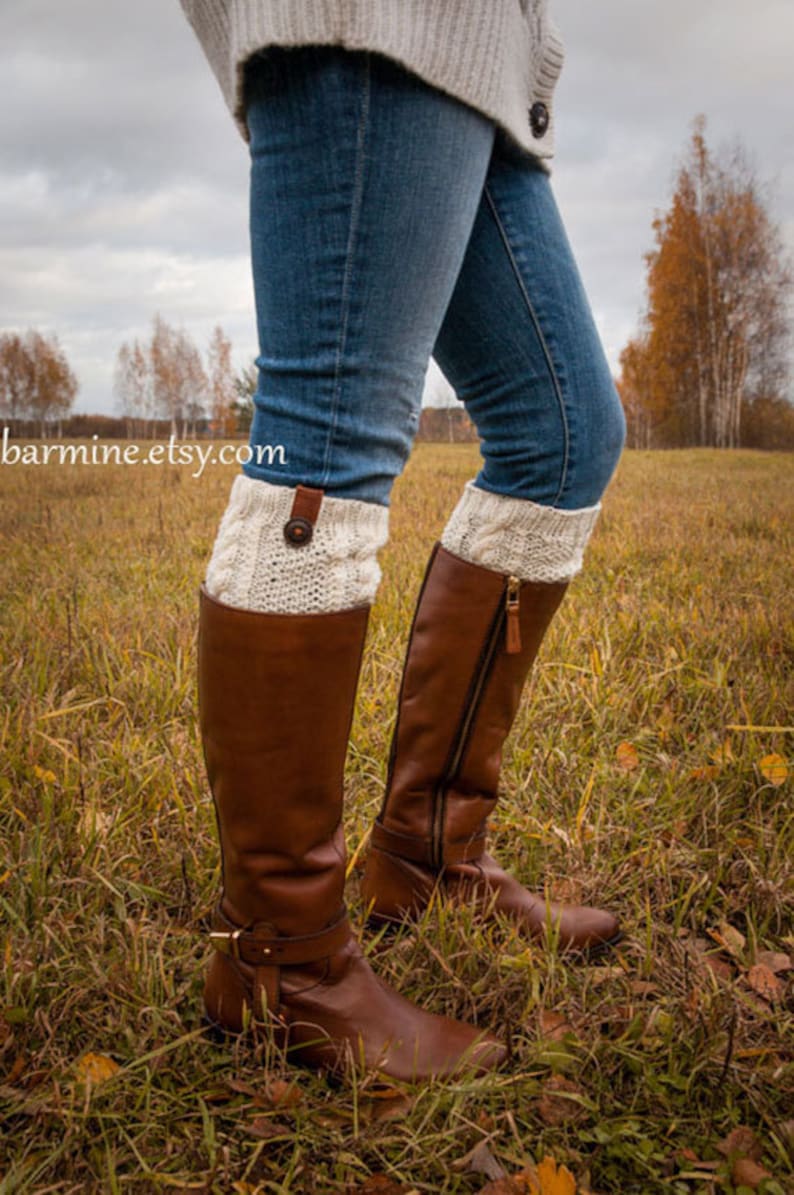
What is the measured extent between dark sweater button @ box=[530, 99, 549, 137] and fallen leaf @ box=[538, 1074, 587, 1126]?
1.14m

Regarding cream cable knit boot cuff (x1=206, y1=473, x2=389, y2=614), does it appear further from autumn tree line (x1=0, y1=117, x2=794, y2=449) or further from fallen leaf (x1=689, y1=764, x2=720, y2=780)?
autumn tree line (x1=0, y1=117, x2=794, y2=449)

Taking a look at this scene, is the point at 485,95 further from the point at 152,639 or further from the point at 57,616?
the point at 57,616

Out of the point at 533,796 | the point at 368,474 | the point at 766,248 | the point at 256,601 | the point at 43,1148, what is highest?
the point at 766,248

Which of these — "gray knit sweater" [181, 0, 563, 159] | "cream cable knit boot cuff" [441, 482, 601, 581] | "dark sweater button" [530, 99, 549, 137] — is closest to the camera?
"gray knit sweater" [181, 0, 563, 159]

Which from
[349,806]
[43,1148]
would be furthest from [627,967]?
[43,1148]

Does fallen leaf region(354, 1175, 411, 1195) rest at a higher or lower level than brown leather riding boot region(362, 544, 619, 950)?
lower

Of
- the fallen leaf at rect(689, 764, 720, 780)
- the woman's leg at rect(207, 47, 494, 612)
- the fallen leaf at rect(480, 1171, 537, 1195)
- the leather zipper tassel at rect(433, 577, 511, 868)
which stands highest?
the woman's leg at rect(207, 47, 494, 612)

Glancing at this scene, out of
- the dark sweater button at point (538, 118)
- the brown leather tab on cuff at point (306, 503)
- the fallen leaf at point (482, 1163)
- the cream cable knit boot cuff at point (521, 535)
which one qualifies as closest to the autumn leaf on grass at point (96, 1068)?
the fallen leaf at point (482, 1163)

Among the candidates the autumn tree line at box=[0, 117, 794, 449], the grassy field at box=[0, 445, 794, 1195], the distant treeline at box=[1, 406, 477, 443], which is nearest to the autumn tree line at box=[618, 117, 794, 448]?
the autumn tree line at box=[0, 117, 794, 449]

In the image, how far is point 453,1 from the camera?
0.71 metres

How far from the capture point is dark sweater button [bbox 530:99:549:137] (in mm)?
892

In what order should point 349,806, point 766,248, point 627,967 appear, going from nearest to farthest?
point 627,967 → point 349,806 → point 766,248

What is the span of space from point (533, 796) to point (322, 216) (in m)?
1.21

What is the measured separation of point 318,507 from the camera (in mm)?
797
